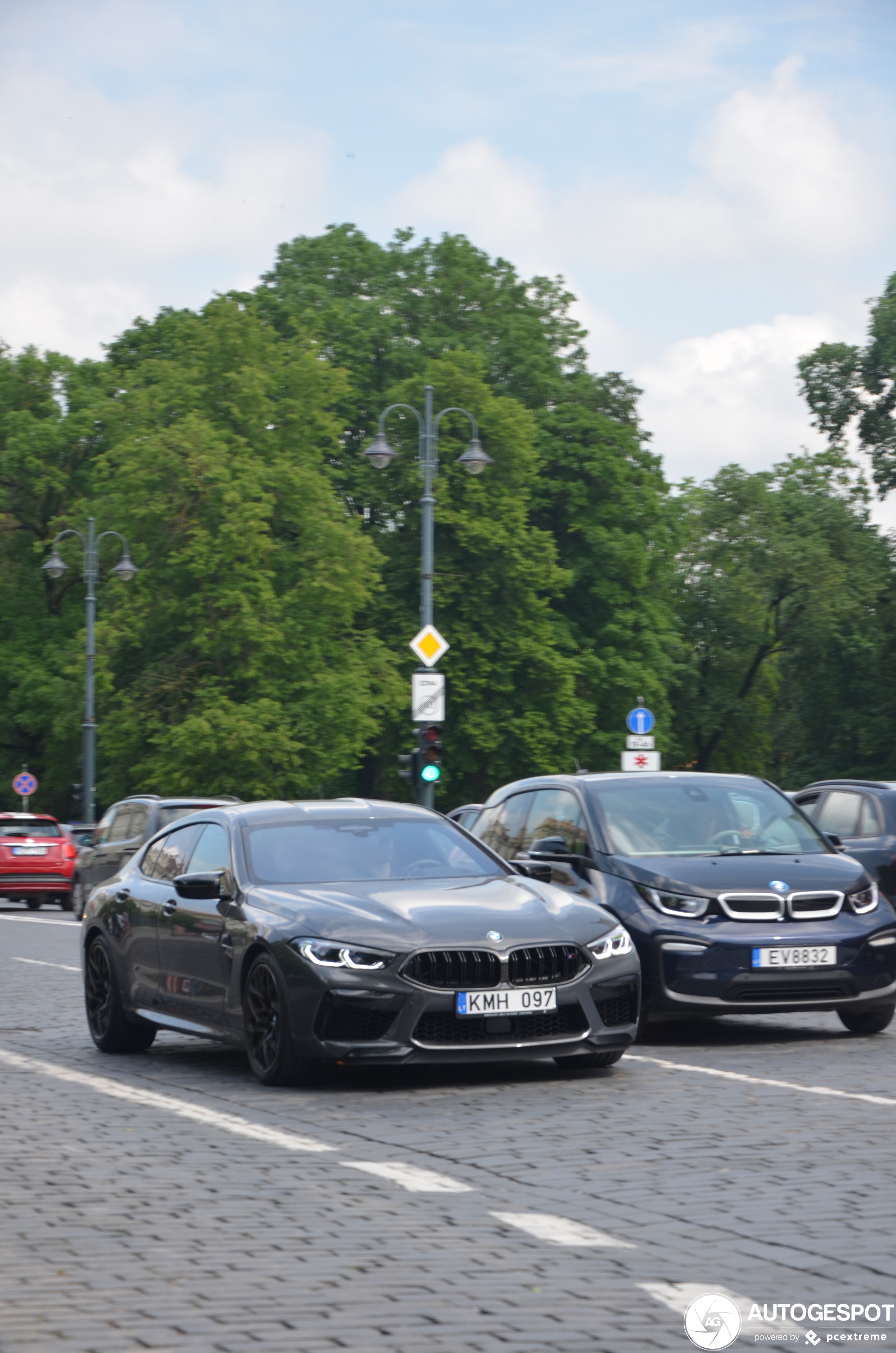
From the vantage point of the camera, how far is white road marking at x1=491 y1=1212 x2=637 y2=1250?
5.93m

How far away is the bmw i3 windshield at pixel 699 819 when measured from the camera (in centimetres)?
1228

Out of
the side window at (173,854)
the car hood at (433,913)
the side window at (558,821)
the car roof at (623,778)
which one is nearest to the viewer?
the car hood at (433,913)

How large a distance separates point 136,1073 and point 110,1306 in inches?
212

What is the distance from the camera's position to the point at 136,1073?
10523mm

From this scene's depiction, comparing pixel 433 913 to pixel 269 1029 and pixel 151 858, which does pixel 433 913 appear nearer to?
pixel 269 1029

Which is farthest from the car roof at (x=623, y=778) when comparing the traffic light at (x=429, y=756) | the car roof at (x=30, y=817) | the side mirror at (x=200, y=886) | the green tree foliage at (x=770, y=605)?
the green tree foliage at (x=770, y=605)

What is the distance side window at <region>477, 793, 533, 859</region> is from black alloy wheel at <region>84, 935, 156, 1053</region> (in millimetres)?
2679

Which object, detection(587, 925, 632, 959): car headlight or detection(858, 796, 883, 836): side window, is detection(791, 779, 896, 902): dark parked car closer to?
detection(858, 796, 883, 836): side window

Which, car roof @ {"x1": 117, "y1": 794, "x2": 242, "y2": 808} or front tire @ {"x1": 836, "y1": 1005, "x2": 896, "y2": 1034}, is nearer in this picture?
front tire @ {"x1": 836, "y1": 1005, "x2": 896, "y2": 1034}

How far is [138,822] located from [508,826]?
43.6 ft

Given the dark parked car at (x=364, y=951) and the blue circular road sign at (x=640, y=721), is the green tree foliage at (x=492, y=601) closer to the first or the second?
the blue circular road sign at (x=640, y=721)

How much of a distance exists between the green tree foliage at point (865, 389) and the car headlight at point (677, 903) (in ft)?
132

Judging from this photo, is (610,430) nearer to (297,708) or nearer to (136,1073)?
(297,708)

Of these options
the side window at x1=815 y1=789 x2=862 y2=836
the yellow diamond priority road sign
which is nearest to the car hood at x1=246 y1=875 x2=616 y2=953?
the side window at x1=815 y1=789 x2=862 y2=836
